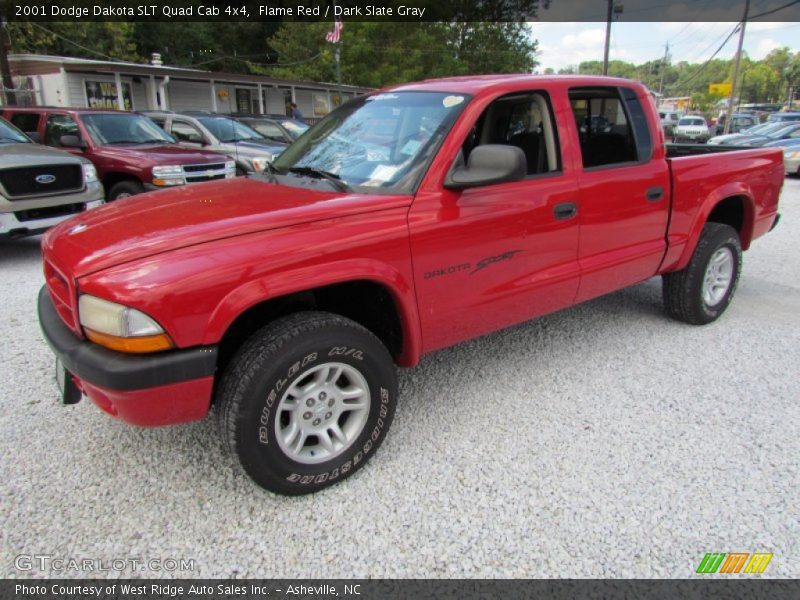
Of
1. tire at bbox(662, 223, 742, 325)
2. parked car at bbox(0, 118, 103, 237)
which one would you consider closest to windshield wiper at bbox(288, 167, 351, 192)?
tire at bbox(662, 223, 742, 325)

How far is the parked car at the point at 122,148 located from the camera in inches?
299

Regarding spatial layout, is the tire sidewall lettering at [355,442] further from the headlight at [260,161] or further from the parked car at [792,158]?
the parked car at [792,158]

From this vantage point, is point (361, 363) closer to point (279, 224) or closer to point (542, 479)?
point (279, 224)

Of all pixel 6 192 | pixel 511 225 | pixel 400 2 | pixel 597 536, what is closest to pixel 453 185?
pixel 511 225

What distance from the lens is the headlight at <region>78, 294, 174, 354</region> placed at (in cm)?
203

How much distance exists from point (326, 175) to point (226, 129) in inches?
380

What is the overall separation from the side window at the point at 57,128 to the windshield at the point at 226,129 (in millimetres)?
3306

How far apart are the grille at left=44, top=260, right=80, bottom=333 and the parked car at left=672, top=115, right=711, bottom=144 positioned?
3482 cm

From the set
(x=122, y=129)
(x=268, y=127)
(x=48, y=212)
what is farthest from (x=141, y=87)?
(x=48, y=212)

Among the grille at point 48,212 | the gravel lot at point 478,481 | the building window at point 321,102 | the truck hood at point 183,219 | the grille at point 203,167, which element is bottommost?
the gravel lot at point 478,481

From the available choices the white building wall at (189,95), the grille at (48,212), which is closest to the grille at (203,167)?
the grille at (48,212)

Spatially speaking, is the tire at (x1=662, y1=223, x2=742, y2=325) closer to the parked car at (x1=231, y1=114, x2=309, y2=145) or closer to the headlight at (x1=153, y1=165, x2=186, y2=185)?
the headlight at (x1=153, y1=165, x2=186, y2=185)

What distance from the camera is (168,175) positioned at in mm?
7590

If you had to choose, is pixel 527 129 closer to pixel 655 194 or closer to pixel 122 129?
pixel 655 194
